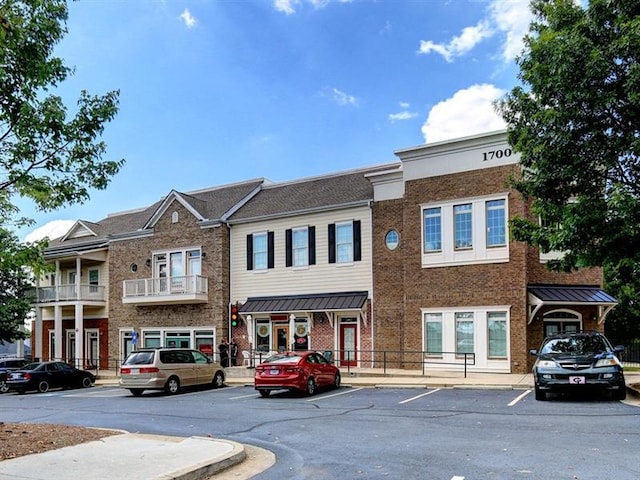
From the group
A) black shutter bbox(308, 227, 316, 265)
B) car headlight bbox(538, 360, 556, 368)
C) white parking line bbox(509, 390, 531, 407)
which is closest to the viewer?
car headlight bbox(538, 360, 556, 368)

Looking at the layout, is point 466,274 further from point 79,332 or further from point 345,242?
point 79,332

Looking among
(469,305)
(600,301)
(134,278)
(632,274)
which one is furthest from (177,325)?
(632,274)

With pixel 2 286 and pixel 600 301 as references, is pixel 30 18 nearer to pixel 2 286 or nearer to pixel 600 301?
pixel 600 301

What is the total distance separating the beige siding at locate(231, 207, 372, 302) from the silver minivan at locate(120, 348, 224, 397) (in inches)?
267

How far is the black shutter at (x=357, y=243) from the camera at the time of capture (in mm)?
25438

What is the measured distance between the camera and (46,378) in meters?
24.8

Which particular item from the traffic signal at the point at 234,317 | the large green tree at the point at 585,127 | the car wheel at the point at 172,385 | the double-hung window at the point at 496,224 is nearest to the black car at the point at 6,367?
the car wheel at the point at 172,385

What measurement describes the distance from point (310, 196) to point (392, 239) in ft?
17.7

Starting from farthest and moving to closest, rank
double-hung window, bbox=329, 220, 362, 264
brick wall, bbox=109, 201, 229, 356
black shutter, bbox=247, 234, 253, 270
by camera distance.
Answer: brick wall, bbox=109, 201, 229, 356
black shutter, bbox=247, 234, 253, 270
double-hung window, bbox=329, 220, 362, 264

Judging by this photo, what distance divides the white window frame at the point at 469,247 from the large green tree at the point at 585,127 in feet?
20.1

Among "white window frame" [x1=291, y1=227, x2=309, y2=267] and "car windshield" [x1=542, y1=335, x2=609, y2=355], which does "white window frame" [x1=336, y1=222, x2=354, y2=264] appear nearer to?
"white window frame" [x1=291, y1=227, x2=309, y2=267]

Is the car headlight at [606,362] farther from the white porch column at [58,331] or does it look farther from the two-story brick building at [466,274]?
the white porch column at [58,331]

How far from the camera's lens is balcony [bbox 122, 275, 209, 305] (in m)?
29.0

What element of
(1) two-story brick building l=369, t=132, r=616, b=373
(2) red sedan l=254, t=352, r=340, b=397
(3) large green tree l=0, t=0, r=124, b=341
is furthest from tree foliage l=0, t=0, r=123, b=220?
(1) two-story brick building l=369, t=132, r=616, b=373
